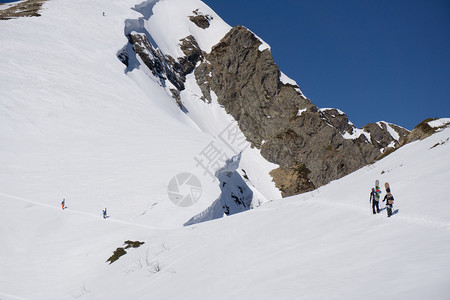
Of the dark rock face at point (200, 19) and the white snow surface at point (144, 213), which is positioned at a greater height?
the dark rock face at point (200, 19)

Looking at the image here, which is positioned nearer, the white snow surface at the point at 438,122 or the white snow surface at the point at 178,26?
the white snow surface at the point at 438,122

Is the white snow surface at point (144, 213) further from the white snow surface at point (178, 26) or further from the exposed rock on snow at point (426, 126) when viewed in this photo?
the white snow surface at point (178, 26)

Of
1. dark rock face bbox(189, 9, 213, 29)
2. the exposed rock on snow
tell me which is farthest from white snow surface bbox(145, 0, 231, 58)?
the exposed rock on snow

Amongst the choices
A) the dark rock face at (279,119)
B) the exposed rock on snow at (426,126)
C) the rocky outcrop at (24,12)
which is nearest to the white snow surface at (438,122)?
the exposed rock on snow at (426,126)

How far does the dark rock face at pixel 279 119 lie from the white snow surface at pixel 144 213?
41.1 metres

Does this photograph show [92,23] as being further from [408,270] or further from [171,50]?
[408,270]

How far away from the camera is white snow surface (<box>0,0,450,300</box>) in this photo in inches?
230

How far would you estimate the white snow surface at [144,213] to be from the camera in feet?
19.1

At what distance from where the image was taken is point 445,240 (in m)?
5.46

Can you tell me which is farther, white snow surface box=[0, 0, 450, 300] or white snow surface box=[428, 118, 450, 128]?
white snow surface box=[428, 118, 450, 128]

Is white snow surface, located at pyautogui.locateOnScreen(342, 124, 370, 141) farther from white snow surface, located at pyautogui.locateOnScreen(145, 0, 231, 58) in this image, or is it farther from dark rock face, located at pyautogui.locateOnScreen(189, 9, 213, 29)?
dark rock face, located at pyautogui.locateOnScreen(189, 9, 213, 29)

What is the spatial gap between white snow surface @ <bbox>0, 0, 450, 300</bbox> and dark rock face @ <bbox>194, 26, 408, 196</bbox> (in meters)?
41.1

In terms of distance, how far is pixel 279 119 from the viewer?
4232 inches

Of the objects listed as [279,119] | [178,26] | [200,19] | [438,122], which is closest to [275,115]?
[279,119]
